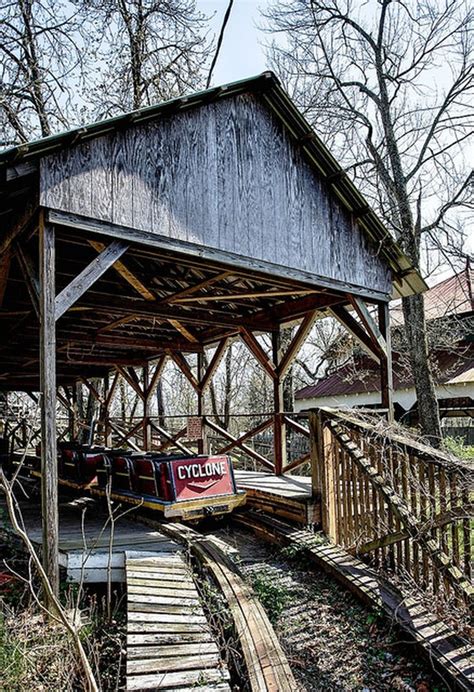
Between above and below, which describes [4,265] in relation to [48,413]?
above

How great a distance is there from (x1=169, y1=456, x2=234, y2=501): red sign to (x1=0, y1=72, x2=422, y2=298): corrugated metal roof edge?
3565 millimetres

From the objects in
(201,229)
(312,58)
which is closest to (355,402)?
(312,58)

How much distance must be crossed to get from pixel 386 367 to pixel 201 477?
2.98 m

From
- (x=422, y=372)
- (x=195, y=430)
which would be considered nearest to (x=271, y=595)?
(x=195, y=430)

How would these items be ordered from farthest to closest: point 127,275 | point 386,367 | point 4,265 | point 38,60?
point 38,60 → point 386,367 → point 127,275 → point 4,265

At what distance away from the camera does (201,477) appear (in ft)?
21.0

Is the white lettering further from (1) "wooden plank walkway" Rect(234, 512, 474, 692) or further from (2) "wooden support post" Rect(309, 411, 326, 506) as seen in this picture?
(2) "wooden support post" Rect(309, 411, 326, 506)

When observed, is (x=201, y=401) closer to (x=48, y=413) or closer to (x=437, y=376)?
(x=437, y=376)

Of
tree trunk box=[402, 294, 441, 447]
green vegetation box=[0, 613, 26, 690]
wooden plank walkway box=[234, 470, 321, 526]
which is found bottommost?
green vegetation box=[0, 613, 26, 690]

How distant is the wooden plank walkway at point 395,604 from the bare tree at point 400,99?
5.55 meters

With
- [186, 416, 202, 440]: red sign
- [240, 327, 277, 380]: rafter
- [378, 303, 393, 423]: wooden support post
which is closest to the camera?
[378, 303, 393, 423]: wooden support post

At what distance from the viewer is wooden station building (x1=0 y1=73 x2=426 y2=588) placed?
4.57 metres

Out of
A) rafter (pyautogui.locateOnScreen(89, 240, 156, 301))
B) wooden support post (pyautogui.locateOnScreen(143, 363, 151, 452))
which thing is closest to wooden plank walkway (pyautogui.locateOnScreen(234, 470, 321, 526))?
rafter (pyautogui.locateOnScreen(89, 240, 156, 301))

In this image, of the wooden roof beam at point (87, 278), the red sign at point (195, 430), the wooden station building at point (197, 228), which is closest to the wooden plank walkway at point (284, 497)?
the wooden station building at point (197, 228)
